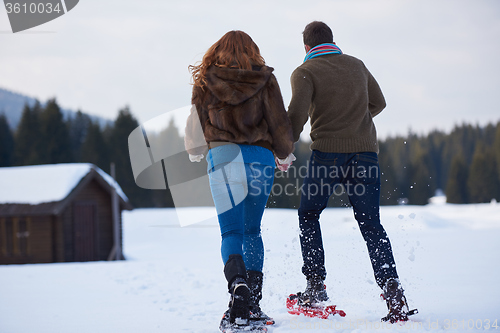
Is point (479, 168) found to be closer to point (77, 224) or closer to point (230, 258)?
point (77, 224)

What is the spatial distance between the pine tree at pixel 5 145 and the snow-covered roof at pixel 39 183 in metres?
31.7

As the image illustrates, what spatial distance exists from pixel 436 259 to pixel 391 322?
4195mm

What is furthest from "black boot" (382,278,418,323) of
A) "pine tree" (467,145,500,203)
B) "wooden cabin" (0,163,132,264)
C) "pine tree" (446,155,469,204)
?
"pine tree" (467,145,500,203)

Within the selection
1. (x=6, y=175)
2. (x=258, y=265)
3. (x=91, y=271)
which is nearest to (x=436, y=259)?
(x=258, y=265)

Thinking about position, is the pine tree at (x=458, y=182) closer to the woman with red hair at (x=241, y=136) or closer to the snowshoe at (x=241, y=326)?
the woman with red hair at (x=241, y=136)

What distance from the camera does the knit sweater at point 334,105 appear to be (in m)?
3.04

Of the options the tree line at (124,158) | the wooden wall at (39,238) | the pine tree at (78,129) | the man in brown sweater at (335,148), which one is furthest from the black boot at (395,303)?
the pine tree at (78,129)

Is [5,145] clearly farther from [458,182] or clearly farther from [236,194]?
[458,182]

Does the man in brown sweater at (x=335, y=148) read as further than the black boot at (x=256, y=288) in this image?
Yes

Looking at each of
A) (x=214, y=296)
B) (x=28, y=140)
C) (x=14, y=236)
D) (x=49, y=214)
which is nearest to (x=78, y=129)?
(x=28, y=140)

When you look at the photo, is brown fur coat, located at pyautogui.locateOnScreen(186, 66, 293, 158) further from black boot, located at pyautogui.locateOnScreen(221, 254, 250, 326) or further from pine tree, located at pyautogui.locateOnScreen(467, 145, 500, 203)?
pine tree, located at pyautogui.locateOnScreen(467, 145, 500, 203)

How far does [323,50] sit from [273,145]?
2.75 ft

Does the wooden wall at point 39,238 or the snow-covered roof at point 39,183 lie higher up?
the snow-covered roof at point 39,183

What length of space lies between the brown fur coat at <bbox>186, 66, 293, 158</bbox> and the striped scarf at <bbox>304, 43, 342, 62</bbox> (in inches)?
19.2
